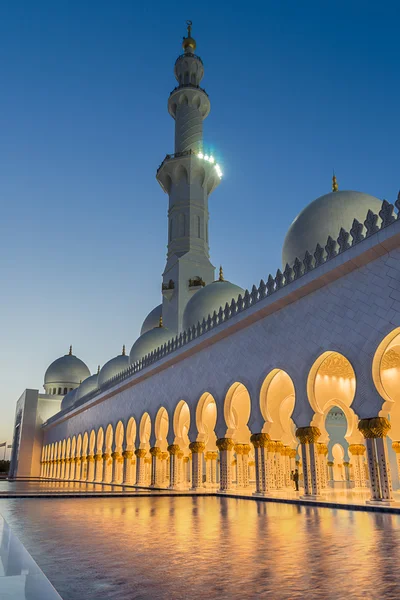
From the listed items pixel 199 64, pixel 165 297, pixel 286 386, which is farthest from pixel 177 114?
pixel 286 386

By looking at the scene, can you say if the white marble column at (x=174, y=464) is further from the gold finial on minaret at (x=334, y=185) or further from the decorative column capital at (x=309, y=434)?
the gold finial on minaret at (x=334, y=185)

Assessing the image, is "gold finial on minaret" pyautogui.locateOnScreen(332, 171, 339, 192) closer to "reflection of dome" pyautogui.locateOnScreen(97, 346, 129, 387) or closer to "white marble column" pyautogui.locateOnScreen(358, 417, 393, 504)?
"white marble column" pyautogui.locateOnScreen(358, 417, 393, 504)

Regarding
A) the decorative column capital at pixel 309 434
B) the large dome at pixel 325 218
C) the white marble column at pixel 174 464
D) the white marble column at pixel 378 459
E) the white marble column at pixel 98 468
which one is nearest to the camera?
the white marble column at pixel 378 459

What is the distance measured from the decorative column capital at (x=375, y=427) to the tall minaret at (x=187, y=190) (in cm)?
1276

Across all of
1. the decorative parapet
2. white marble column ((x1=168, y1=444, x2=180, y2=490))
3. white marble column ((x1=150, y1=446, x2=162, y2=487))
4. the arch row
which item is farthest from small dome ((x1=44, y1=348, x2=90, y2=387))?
white marble column ((x1=168, y1=444, x2=180, y2=490))

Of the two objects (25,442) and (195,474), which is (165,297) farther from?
(25,442)

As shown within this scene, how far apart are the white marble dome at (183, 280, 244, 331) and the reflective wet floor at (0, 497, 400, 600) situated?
10458 mm

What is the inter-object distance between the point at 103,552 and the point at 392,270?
6.06 metres

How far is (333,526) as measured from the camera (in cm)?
505

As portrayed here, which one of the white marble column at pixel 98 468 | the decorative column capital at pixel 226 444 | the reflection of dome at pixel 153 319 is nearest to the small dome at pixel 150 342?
the reflection of dome at pixel 153 319

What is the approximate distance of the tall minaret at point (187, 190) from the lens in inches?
804

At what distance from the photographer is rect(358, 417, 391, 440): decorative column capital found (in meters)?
7.72

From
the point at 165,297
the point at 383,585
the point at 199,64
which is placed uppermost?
the point at 199,64

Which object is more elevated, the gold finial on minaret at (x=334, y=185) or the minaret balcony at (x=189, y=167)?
the minaret balcony at (x=189, y=167)
